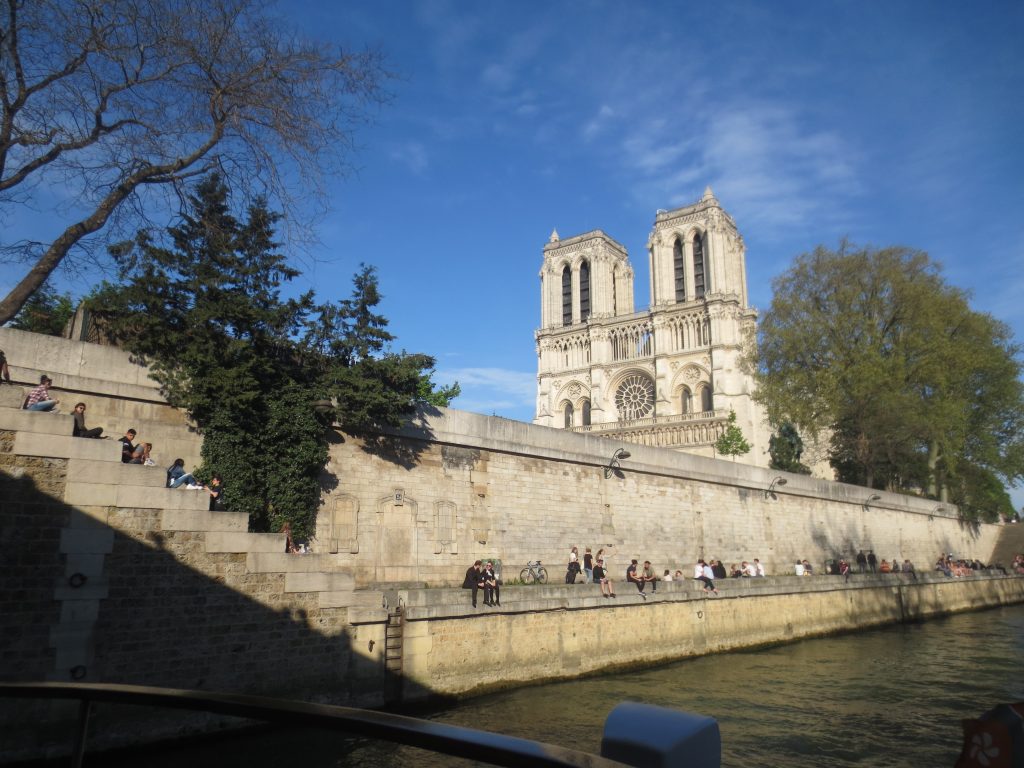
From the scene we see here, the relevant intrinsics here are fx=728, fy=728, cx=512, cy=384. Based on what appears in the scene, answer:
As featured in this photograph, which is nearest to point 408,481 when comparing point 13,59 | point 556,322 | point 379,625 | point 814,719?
point 379,625

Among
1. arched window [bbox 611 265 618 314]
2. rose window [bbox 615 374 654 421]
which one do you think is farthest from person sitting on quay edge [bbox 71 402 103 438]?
arched window [bbox 611 265 618 314]

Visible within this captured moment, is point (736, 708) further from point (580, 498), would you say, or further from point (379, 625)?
point (580, 498)

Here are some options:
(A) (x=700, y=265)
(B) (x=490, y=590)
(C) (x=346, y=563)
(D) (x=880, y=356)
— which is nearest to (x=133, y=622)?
(C) (x=346, y=563)

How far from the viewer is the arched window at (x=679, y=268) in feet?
177

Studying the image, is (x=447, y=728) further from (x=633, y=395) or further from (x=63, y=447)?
(x=633, y=395)

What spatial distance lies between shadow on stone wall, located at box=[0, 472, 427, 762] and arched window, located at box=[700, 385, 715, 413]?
42.3 m

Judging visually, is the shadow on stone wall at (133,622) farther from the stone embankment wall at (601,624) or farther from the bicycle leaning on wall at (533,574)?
the bicycle leaning on wall at (533,574)

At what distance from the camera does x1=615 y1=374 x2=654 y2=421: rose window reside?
52.2 metres

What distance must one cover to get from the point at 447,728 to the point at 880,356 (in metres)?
30.3

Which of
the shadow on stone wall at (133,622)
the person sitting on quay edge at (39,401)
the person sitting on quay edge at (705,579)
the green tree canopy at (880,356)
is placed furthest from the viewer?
the green tree canopy at (880,356)

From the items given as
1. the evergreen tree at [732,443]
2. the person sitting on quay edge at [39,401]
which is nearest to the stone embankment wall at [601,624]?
the person sitting on quay edge at [39,401]

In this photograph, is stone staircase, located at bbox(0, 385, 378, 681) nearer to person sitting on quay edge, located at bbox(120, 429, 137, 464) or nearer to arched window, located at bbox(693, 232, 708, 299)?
person sitting on quay edge, located at bbox(120, 429, 137, 464)

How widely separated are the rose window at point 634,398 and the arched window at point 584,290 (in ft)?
25.4

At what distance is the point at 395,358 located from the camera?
43.0 ft
